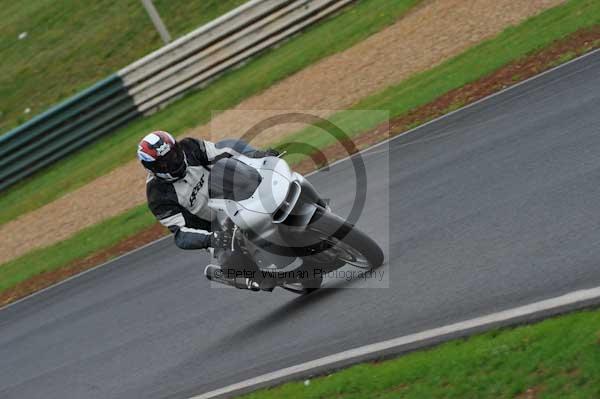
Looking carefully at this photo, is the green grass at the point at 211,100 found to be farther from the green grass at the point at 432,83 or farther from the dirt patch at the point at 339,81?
the green grass at the point at 432,83

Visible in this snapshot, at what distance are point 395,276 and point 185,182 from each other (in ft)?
6.70

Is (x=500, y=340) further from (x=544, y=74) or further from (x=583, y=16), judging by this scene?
(x=583, y=16)

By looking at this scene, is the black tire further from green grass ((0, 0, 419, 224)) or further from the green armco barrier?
the green armco barrier

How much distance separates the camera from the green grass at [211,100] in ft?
63.7

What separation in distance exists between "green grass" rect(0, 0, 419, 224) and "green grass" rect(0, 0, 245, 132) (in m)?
3.96

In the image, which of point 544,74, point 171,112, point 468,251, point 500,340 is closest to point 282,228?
point 468,251

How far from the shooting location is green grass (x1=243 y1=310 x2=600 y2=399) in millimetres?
5316

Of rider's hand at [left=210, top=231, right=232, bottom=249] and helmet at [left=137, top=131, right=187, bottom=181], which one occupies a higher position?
helmet at [left=137, top=131, right=187, bottom=181]

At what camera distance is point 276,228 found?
7.88 meters

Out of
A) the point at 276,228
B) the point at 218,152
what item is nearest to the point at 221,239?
the point at 276,228

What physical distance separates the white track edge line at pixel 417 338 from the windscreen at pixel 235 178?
1.48m

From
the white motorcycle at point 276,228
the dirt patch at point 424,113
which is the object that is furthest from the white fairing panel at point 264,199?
the dirt patch at point 424,113

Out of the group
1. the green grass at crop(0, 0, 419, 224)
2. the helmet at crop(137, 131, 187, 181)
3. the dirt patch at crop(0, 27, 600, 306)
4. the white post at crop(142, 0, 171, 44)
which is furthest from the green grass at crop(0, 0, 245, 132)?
the helmet at crop(137, 131, 187, 181)

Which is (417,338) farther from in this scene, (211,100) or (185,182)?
(211,100)
